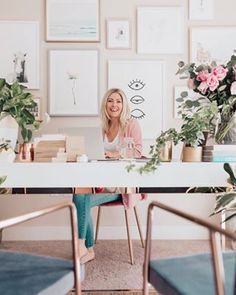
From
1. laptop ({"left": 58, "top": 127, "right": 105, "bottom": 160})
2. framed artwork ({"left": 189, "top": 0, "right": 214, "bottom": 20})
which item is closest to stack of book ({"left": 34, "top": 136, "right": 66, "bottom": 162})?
laptop ({"left": 58, "top": 127, "right": 105, "bottom": 160})

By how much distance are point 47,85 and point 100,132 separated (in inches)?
44.2

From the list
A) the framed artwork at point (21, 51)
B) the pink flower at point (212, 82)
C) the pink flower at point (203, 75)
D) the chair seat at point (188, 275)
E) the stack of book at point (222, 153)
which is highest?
the framed artwork at point (21, 51)

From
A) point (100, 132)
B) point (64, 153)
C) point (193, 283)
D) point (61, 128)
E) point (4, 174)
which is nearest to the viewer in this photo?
point (193, 283)

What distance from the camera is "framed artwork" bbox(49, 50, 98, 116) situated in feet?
11.8

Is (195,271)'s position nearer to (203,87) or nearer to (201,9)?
(203,87)

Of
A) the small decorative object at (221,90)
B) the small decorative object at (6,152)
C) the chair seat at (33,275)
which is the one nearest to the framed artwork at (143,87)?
the small decorative object at (221,90)

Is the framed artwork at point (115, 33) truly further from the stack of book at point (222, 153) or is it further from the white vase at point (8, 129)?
the stack of book at point (222, 153)

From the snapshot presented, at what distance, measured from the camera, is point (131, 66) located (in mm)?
3629

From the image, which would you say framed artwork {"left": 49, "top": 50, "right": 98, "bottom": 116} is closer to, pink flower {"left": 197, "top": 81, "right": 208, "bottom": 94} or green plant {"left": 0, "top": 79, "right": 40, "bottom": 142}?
green plant {"left": 0, "top": 79, "right": 40, "bottom": 142}

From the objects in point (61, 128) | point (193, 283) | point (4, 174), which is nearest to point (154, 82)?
point (61, 128)

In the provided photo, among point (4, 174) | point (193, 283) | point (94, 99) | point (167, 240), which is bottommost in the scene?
point (167, 240)

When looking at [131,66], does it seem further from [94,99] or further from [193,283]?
[193,283]

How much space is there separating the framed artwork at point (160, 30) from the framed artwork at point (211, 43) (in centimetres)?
12

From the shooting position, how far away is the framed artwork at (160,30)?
3.63m
